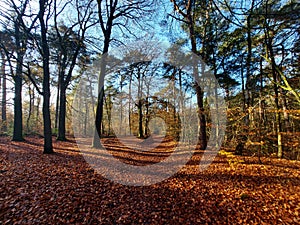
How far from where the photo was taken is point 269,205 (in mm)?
3102

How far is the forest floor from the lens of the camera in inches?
104

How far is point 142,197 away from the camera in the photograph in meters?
3.44

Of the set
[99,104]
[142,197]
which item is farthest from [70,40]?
[142,197]

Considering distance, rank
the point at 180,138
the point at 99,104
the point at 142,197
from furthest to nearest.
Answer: the point at 180,138 → the point at 99,104 → the point at 142,197

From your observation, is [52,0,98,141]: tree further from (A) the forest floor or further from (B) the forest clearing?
(A) the forest floor

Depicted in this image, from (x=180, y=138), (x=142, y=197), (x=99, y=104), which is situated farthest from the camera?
(x=180, y=138)

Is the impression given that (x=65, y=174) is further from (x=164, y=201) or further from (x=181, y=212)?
(x=181, y=212)

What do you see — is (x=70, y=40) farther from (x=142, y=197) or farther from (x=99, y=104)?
(x=142, y=197)

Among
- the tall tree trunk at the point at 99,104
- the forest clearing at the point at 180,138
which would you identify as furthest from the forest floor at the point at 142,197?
the tall tree trunk at the point at 99,104

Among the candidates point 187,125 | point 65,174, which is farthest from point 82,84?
point 65,174

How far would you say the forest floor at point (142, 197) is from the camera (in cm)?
263

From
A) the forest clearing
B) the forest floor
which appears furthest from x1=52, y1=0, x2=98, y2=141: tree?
the forest floor

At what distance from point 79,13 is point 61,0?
4.70ft

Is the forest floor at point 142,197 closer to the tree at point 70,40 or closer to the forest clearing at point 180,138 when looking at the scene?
the forest clearing at point 180,138
